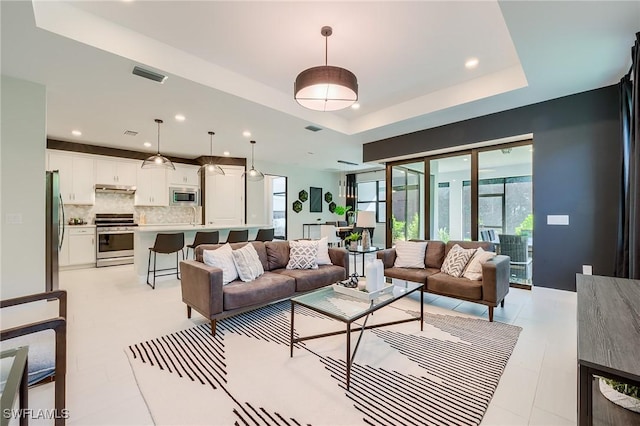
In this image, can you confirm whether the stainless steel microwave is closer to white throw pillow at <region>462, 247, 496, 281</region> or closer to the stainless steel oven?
the stainless steel oven

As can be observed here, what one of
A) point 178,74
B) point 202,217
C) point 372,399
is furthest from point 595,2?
point 202,217

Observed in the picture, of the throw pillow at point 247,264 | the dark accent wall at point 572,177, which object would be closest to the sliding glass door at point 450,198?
the dark accent wall at point 572,177

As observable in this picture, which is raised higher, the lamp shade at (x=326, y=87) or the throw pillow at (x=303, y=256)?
the lamp shade at (x=326, y=87)

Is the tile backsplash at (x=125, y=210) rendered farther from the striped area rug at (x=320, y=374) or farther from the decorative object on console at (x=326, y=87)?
the decorative object on console at (x=326, y=87)

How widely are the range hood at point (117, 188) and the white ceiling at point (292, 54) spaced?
6.08ft

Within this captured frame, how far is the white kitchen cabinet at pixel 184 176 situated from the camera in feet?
23.9

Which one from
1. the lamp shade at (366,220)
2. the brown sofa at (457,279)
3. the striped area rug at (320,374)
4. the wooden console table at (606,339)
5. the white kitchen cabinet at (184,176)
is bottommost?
the striped area rug at (320,374)

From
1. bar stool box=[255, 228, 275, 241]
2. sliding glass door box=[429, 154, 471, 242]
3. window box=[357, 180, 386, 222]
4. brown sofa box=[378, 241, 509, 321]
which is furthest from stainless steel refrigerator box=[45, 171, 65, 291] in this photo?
window box=[357, 180, 386, 222]

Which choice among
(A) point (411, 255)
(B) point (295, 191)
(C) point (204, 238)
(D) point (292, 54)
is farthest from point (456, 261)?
(B) point (295, 191)

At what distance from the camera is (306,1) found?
93.6 inches

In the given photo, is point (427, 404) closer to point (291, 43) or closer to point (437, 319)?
point (437, 319)

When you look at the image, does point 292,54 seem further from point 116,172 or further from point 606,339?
point 116,172

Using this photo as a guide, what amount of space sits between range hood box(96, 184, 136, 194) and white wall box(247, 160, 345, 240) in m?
2.80

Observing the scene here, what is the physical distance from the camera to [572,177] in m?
3.75
